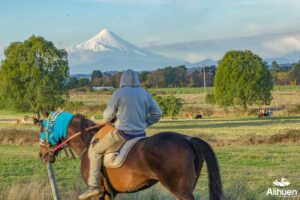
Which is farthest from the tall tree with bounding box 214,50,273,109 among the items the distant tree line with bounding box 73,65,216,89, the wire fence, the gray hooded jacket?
the distant tree line with bounding box 73,65,216,89

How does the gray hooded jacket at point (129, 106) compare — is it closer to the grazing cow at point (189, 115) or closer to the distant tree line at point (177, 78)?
the grazing cow at point (189, 115)

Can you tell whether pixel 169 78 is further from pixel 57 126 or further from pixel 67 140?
pixel 67 140

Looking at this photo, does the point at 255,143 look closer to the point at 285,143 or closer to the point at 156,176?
the point at 285,143

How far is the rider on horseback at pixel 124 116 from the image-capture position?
24.1 feet

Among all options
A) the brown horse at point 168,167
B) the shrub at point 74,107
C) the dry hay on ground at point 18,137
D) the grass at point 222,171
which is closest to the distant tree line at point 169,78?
the shrub at point 74,107

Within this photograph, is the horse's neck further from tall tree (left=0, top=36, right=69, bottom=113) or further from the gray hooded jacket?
tall tree (left=0, top=36, right=69, bottom=113)

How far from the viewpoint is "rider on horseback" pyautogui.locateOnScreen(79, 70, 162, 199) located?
7.36 meters

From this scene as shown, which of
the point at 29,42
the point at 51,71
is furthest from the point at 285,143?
the point at 29,42

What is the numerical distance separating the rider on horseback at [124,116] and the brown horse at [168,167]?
206 millimetres

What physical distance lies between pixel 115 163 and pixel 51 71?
44.9 meters

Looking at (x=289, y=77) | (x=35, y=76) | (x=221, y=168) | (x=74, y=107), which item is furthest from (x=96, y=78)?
(x=221, y=168)

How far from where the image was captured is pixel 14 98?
51531mm

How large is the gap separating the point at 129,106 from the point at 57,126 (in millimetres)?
1623

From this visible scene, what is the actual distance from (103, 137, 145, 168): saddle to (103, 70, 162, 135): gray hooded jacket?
177 mm
